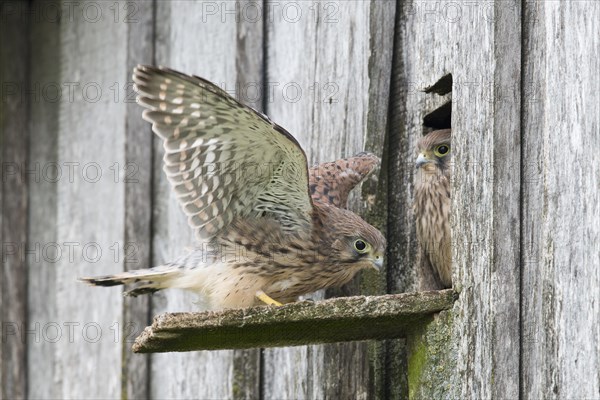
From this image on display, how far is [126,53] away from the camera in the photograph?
5.00 m

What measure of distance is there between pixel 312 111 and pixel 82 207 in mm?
1551

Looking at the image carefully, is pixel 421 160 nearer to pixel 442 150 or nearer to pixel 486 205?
pixel 442 150

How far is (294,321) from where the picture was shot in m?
3.23

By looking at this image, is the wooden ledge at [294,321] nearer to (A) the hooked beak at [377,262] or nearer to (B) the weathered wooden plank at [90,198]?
(A) the hooked beak at [377,262]

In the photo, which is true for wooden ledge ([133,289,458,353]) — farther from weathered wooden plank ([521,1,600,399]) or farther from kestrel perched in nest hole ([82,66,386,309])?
kestrel perched in nest hole ([82,66,386,309])

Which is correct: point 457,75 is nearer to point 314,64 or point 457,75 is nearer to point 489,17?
point 489,17

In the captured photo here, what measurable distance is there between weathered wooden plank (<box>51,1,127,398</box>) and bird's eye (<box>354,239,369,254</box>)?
1.34 meters

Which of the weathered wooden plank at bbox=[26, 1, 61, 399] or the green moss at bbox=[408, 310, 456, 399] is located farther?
the weathered wooden plank at bbox=[26, 1, 61, 399]

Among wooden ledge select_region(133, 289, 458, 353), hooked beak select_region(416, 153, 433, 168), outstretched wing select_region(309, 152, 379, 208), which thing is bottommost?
wooden ledge select_region(133, 289, 458, 353)

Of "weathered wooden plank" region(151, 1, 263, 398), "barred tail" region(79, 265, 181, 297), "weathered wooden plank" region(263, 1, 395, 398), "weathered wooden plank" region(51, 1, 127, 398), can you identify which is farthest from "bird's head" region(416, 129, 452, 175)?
"weathered wooden plank" region(51, 1, 127, 398)

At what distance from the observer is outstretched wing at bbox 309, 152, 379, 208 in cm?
401

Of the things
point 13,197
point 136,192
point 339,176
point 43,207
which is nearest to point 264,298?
point 339,176

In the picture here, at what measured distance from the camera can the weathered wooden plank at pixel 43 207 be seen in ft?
18.2

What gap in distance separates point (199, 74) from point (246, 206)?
1005mm
